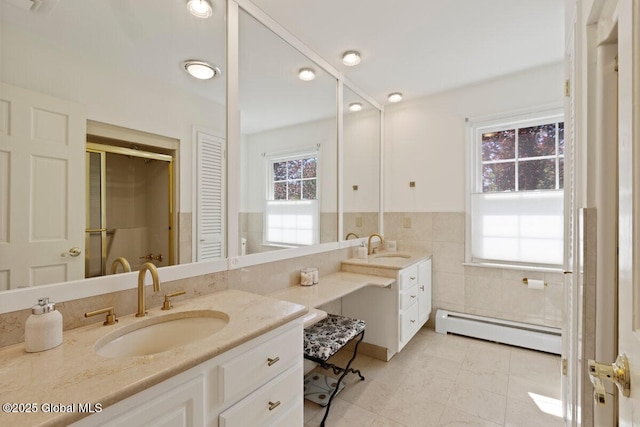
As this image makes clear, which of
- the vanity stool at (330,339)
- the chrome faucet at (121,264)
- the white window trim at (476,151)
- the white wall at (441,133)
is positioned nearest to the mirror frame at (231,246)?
the chrome faucet at (121,264)

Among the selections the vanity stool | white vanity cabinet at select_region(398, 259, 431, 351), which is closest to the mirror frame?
the vanity stool

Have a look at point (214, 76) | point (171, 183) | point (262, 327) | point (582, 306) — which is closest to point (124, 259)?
point (171, 183)

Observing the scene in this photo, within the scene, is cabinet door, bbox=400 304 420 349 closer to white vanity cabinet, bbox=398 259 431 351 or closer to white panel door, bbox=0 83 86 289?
white vanity cabinet, bbox=398 259 431 351

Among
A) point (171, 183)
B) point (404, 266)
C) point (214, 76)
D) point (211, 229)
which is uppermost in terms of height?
point (214, 76)

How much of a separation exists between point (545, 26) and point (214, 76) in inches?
92.4

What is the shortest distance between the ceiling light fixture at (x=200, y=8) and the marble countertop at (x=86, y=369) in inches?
61.6

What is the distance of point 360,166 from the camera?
3.06 m

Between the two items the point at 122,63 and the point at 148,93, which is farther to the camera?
the point at 148,93

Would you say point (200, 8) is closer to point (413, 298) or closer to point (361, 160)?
point (361, 160)

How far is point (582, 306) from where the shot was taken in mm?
1114

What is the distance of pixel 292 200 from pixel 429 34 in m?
1.65

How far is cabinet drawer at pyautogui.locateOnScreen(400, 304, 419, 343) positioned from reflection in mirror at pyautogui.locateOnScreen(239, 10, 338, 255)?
92 centimetres

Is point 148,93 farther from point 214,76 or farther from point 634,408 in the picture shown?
point 634,408

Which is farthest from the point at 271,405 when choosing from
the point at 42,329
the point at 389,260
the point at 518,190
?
the point at 518,190
